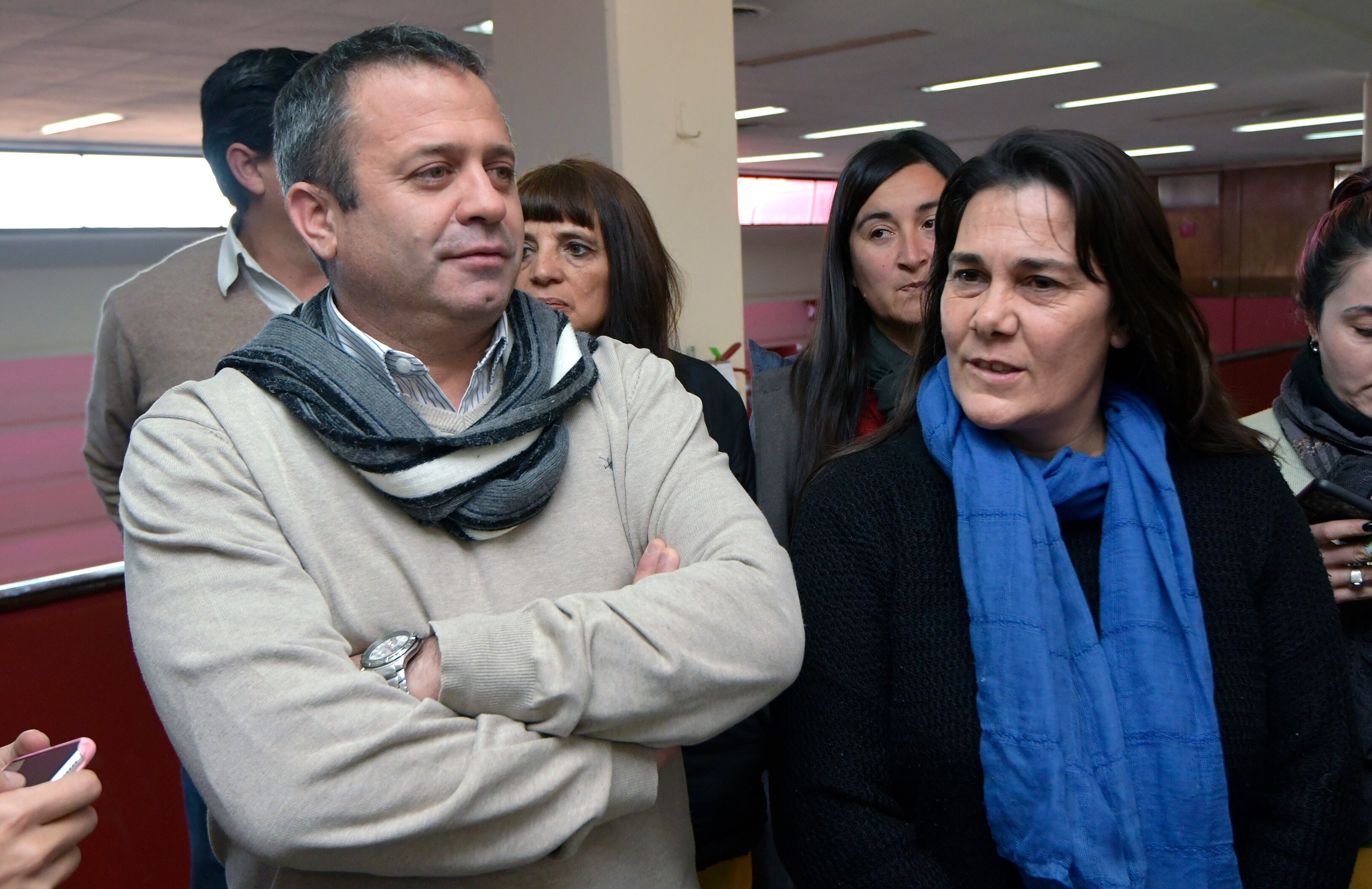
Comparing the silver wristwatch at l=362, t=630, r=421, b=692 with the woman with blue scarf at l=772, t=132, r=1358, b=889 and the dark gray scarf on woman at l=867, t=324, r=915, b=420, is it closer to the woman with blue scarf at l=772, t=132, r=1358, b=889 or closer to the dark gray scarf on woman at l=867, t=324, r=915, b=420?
the woman with blue scarf at l=772, t=132, r=1358, b=889

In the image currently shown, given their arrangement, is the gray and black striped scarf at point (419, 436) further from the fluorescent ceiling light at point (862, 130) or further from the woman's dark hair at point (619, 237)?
the fluorescent ceiling light at point (862, 130)

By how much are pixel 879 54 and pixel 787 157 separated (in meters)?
6.38

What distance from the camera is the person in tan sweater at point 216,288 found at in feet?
7.26

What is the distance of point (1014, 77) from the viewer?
8789 mm

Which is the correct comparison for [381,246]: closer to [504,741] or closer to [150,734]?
[504,741]

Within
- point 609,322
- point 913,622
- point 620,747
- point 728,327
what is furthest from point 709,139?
point 620,747

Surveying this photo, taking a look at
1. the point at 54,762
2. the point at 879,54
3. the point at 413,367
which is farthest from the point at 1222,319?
the point at 54,762

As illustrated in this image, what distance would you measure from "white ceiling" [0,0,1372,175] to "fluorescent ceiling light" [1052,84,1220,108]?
20cm

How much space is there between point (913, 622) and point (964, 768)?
0.20 metres

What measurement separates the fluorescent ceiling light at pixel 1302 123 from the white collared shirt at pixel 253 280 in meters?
13.4

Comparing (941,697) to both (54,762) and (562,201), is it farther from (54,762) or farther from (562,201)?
(562,201)

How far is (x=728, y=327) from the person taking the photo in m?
4.57

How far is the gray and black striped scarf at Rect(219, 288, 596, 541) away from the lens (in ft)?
4.05

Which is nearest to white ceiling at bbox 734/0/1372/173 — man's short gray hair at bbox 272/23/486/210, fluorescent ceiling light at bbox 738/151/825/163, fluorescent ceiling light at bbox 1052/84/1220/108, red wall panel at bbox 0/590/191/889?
fluorescent ceiling light at bbox 1052/84/1220/108
